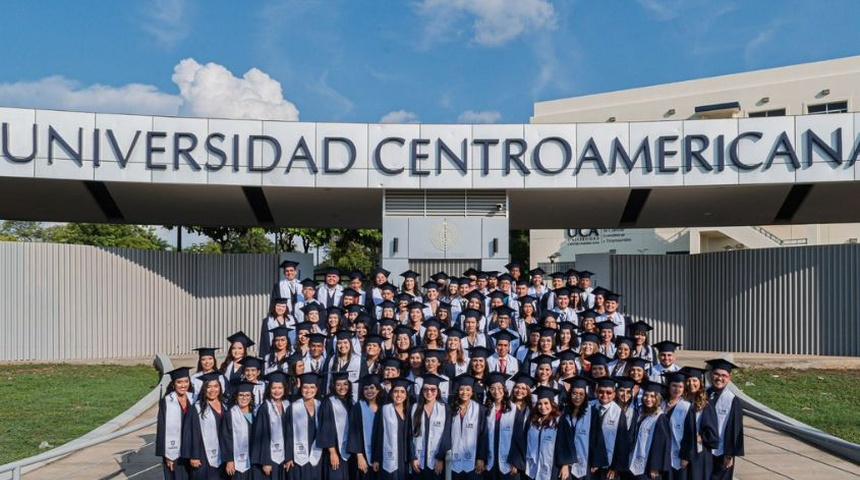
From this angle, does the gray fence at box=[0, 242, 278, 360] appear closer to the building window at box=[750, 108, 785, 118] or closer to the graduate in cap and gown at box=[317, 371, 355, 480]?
the graduate in cap and gown at box=[317, 371, 355, 480]

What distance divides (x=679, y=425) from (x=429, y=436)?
A: 2.15m

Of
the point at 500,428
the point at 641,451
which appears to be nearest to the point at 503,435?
the point at 500,428

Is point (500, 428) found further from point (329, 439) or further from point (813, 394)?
point (813, 394)

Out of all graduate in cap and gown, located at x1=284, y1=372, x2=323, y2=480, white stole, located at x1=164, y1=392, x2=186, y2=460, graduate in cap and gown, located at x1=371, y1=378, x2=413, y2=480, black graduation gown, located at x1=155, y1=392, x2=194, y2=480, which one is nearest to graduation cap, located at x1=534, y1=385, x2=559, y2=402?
graduate in cap and gown, located at x1=371, y1=378, x2=413, y2=480

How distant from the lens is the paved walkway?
7.25m

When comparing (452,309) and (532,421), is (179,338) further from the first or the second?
(532,421)

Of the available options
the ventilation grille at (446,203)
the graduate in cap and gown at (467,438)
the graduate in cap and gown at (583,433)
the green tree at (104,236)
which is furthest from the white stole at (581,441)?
the green tree at (104,236)

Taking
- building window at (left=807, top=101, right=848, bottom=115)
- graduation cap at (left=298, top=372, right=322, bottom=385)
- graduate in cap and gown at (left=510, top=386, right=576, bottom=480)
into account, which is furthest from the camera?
building window at (left=807, top=101, right=848, bottom=115)

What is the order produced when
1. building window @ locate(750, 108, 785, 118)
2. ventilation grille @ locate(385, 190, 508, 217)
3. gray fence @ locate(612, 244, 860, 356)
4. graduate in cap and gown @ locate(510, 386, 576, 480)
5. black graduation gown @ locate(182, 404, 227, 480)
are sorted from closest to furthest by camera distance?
graduate in cap and gown @ locate(510, 386, 576, 480) < black graduation gown @ locate(182, 404, 227, 480) < ventilation grille @ locate(385, 190, 508, 217) < gray fence @ locate(612, 244, 860, 356) < building window @ locate(750, 108, 785, 118)

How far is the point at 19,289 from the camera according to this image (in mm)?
15297

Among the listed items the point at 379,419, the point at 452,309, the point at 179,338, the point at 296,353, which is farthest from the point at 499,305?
the point at 179,338

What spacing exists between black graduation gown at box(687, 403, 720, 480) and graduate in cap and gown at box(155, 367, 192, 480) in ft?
14.5

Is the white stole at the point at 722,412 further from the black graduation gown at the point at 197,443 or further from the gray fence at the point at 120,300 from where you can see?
the gray fence at the point at 120,300

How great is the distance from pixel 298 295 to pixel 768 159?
941cm
